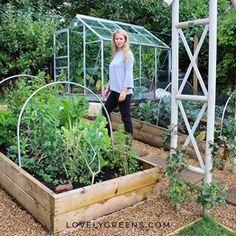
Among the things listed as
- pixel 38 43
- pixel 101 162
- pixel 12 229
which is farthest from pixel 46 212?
pixel 38 43

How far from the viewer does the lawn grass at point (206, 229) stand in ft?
6.96

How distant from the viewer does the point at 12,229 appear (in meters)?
2.14

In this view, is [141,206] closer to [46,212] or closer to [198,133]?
[46,212]

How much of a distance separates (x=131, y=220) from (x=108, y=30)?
19.1 feet

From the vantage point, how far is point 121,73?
3.50 m

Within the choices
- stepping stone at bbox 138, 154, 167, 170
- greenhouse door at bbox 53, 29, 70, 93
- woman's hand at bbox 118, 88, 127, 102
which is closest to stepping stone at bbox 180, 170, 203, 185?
stepping stone at bbox 138, 154, 167, 170

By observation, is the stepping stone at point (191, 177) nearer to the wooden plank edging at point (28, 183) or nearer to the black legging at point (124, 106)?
the black legging at point (124, 106)

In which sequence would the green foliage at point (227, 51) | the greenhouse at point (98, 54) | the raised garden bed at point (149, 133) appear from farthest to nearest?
the greenhouse at point (98, 54) → the green foliage at point (227, 51) → the raised garden bed at point (149, 133)

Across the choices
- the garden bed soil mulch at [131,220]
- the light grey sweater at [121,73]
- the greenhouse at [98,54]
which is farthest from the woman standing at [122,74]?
the greenhouse at [98,54]

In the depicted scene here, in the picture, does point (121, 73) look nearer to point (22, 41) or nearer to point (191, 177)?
point (191, 177)

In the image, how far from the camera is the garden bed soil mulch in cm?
212

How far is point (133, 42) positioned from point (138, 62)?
1.76 ft

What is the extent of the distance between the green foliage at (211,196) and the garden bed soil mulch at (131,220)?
205 millimetres

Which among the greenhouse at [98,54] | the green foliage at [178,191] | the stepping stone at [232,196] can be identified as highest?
the greenhouse at [98,54]
